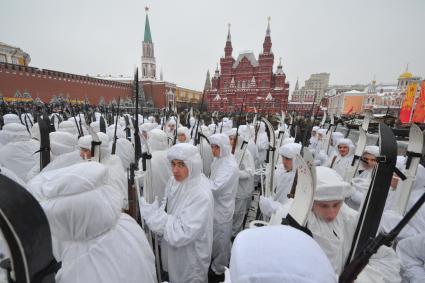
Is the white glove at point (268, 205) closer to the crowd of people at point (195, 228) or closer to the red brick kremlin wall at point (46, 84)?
the crowd of people at point (195, 228)

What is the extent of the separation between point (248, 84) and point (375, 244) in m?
49.1

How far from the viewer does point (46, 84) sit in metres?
30.5

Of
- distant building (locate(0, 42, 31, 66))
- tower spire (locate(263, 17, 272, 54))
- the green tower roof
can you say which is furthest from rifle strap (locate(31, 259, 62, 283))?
the green tower roof

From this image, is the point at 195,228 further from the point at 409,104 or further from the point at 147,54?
the point at 147,54

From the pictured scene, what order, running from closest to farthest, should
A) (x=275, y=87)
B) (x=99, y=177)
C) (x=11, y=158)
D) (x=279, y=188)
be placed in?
(x=99, y=177), (x=279, y=188), (x=11, y=158), (x=275, y=87)

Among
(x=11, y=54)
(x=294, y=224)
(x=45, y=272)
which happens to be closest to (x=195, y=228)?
(x=294, y=224)

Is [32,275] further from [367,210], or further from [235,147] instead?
[235,147]

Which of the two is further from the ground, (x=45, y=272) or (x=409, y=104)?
(x=409, y=104)

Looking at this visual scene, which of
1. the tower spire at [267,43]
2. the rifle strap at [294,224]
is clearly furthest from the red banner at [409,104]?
the tower spire at [267,43]

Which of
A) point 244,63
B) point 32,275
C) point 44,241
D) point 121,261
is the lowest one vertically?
point 121,261

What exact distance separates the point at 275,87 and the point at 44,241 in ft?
158

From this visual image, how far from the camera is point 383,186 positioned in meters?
1.31

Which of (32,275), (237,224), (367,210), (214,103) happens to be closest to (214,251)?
(237,224)

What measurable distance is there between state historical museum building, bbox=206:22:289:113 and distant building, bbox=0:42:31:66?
152 ft
